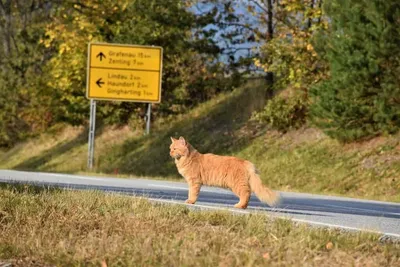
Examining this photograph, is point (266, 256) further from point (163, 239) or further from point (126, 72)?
point (126, 72)

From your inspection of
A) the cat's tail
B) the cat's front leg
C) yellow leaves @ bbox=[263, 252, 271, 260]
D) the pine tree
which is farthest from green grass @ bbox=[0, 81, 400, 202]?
yellow leaves @ bbox=[263, 252, 271, 260]

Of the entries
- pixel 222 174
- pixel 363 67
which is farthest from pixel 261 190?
pixel 363 67

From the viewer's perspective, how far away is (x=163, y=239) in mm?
8102

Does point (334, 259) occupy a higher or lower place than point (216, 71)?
lower

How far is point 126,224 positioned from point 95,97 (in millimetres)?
28130

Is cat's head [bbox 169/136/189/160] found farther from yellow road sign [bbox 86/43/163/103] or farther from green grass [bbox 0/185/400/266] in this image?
yellow road sign [bbox 86/43/163/103]

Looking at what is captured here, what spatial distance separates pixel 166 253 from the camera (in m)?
7.49

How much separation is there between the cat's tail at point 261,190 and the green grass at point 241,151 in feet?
41.3

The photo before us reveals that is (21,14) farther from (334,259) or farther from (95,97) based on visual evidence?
(334,259)

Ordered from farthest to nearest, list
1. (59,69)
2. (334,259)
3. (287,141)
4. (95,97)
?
(59,69) → (95,97) → (287,141) → (334,259)

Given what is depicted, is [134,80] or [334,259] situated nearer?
[334,259]

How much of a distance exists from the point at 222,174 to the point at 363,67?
1412 centimetres

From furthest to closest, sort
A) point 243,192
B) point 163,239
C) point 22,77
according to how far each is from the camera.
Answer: point 22,77
point 243,192
point 163,239

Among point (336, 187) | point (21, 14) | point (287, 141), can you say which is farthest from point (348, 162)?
point (21, 14)
